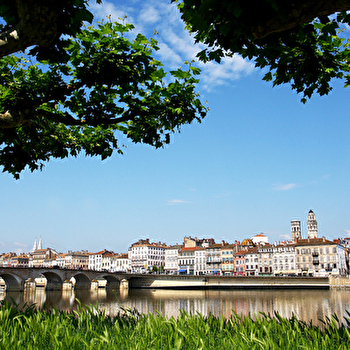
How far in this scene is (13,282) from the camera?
58844 millimetres

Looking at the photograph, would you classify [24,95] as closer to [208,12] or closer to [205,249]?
[208,12]

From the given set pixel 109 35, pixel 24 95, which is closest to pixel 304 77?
pixel 109 35

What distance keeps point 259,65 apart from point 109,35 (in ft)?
8.53

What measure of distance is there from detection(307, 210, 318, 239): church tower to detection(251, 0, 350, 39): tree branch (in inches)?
5043

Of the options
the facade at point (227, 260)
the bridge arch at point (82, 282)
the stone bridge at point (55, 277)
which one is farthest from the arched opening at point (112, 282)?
the facade at point (227, 260)

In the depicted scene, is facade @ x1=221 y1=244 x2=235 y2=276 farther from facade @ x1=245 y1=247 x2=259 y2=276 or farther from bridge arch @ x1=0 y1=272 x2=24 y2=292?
bridge arch @ x1=0 y1=272 x2=24 y2=292

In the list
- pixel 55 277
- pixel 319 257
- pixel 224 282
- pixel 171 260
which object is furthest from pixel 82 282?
pixel 319 257

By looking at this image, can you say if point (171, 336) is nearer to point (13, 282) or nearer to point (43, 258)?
point (13, 282)

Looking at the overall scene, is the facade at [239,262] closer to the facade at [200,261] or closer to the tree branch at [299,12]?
the facade at [200,261]

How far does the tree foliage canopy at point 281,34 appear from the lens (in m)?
3.88

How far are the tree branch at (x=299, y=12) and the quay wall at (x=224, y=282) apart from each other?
6631 cm

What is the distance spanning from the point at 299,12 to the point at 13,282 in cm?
6567

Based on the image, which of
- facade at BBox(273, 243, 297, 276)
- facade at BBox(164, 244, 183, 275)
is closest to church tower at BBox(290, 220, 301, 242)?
facade at BBox(273, 243, 297, 276)

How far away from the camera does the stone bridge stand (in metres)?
57.9
